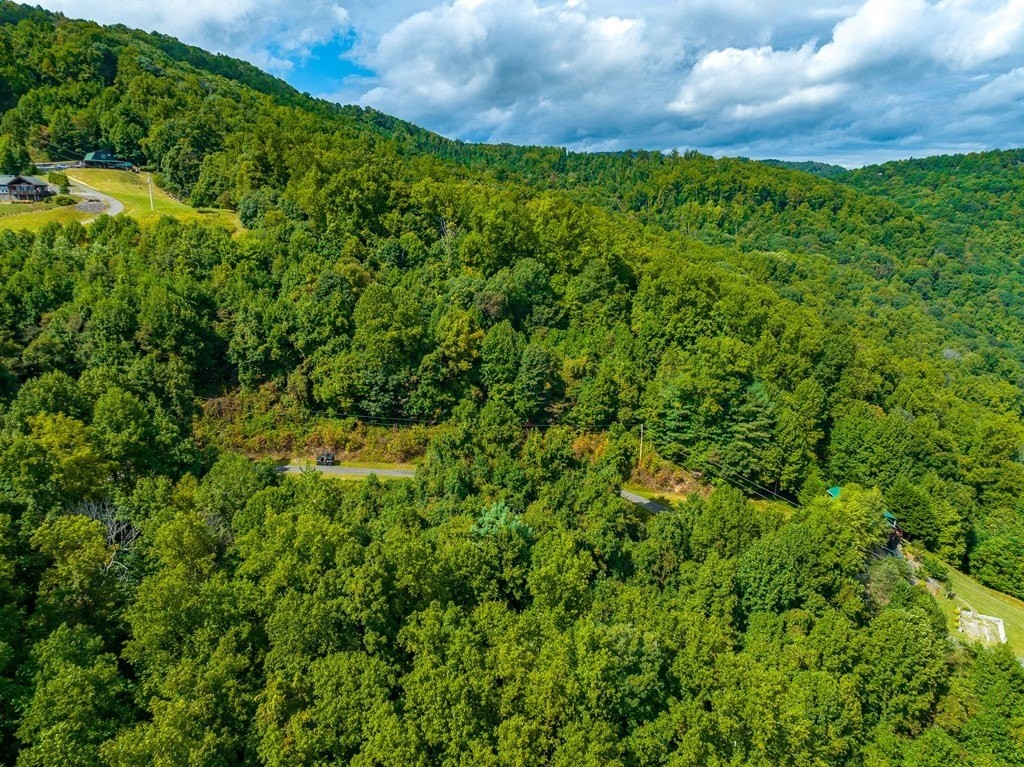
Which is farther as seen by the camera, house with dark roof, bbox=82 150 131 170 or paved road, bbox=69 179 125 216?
house with dark roof, bbox=82 150 131 170

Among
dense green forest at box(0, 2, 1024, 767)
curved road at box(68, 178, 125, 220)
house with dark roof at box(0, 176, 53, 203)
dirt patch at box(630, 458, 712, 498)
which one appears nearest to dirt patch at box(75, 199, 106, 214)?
curved road at box(68, 178, 125, 220)

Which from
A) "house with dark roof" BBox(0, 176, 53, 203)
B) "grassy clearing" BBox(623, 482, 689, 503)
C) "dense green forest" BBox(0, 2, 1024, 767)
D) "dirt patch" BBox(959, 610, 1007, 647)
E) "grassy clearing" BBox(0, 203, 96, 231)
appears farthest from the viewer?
"house with dark roof" BBox(0, 176, 53, 203)

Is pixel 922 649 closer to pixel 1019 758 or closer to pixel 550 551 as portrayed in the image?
pixel 1019 758

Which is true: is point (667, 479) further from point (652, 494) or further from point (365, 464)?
point (365, 464)

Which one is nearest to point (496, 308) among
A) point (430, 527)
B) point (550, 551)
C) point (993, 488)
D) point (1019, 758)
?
point (430, 527)

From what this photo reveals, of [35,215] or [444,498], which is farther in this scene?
[35,215]

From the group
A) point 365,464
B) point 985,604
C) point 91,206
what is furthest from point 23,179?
point 985,604

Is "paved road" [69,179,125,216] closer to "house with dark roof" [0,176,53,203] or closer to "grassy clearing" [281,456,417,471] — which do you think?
"house with dark roof" [0,176,53,203]

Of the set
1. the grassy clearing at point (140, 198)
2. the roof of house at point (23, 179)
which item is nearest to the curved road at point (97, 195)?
the grassy clearing at point (140, 198)
